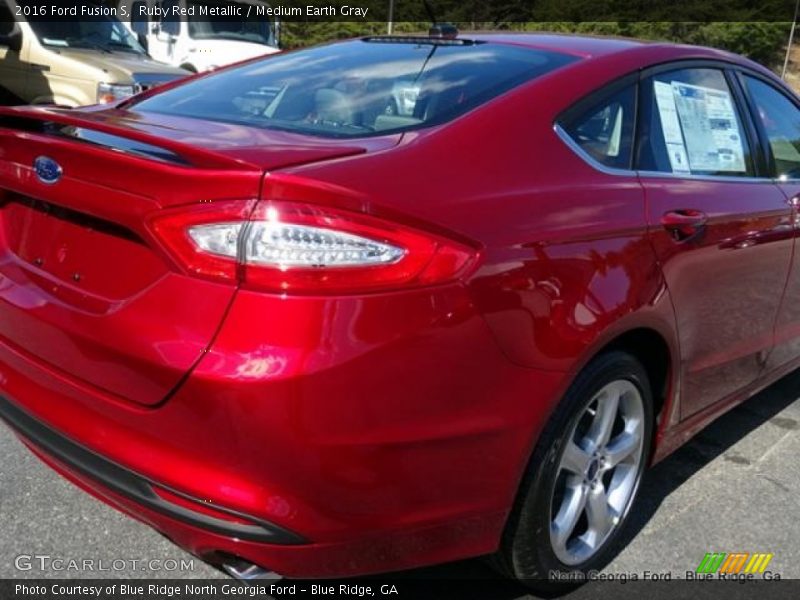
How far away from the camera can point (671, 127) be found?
2760 millimetres

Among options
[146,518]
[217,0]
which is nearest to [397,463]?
[146,518]

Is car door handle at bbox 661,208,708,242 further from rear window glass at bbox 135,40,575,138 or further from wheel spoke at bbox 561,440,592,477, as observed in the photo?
wheel spoke at bbox 561,440,592,477

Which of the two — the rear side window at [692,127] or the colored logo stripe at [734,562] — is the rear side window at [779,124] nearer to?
the rear side window at [692,127]

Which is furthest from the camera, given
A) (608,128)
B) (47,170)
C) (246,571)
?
(608,128)

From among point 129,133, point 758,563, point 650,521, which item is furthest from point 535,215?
point 758,563

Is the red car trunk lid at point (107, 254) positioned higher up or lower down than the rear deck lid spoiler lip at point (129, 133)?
lower down

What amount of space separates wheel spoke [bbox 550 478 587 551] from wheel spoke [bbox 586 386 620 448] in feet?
0.46

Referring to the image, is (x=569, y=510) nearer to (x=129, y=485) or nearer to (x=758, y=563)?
(x=758, y=563)

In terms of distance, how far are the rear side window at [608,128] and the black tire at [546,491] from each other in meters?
0.58

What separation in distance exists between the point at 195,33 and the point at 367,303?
38.2ft

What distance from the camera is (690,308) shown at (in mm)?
2600

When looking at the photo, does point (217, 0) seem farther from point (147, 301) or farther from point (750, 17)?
point (750, 17)

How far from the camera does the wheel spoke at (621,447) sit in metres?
2.54
